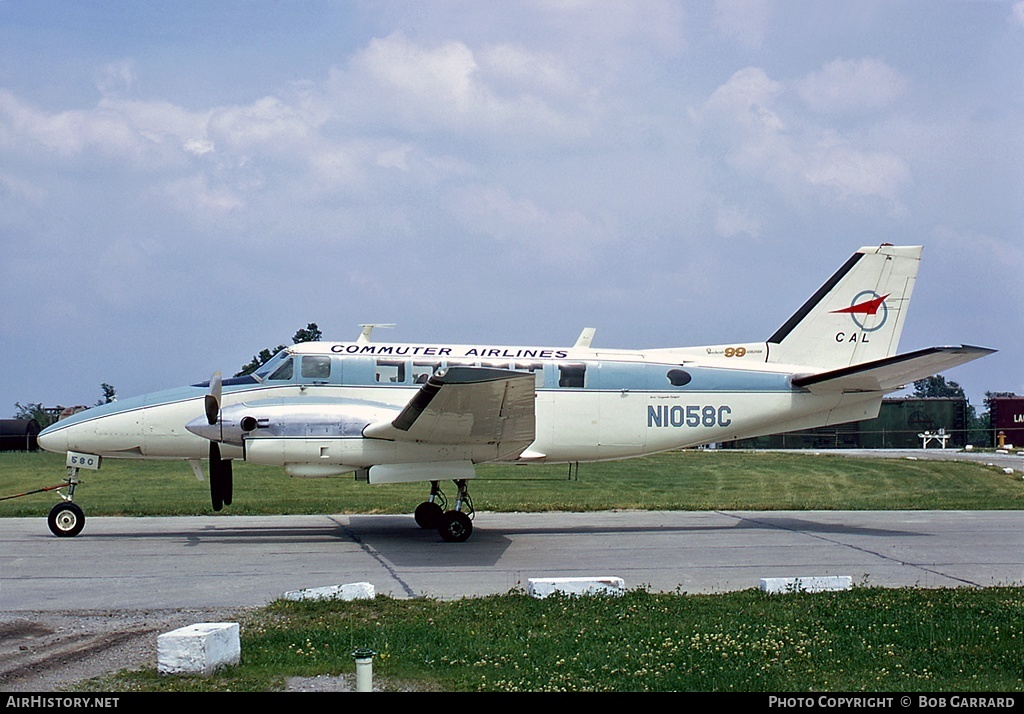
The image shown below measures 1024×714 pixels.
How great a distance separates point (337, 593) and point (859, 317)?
12466 mm

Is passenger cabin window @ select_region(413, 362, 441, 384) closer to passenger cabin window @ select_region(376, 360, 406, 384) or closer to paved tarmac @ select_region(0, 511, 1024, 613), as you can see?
passenger cabin window @ select_region(376, 360, 406, 384)

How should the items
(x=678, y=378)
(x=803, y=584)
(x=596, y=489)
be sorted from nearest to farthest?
(x=803, y=584), (x=678, y=378), (x=596, y=489)

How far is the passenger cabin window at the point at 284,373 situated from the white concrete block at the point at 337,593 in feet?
20.7

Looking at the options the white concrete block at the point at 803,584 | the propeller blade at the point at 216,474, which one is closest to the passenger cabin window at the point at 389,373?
the propeller blade at the point at 216,474

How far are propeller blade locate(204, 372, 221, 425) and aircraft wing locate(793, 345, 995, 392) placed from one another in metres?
10.4

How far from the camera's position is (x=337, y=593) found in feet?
34.1

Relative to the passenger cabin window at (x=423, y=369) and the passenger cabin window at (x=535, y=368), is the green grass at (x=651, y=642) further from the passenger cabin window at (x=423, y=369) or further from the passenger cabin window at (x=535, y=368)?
the passenger cabin window at (x=535, y=368)

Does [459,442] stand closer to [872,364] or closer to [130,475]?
[872,364]

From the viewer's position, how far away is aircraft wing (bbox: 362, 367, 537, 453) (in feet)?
44.5

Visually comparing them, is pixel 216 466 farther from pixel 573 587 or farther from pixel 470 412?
pixel 573 587

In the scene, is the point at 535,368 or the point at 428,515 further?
the point at 428,515

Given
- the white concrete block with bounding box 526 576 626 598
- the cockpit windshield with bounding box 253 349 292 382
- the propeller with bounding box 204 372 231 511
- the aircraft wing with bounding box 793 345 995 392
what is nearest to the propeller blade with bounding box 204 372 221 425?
the propeller with bounding box 204 372 231 511

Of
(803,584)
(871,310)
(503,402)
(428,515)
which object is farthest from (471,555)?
(871,310)

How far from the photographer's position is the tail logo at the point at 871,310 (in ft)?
60.5
